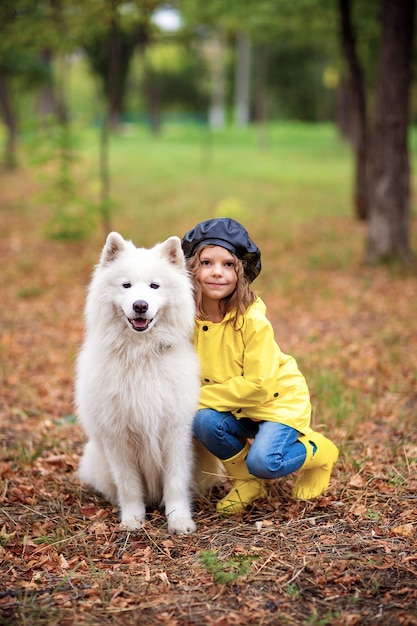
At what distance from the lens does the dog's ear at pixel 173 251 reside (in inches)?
135

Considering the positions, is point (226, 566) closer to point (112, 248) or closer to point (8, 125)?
point (112, 248)

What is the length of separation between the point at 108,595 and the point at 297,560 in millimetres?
927

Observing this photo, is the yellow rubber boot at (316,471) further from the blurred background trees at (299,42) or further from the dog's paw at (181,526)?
the blurred background trees at (299,42)

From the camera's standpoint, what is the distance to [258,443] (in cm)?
355

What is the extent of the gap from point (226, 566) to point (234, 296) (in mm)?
1409

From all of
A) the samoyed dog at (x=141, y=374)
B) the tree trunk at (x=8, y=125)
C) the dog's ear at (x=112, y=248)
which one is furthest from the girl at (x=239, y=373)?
the tree trunk at (x=8, y=125)

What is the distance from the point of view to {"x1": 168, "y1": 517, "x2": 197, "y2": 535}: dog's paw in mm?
3559

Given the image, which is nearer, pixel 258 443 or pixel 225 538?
pixel 225 538

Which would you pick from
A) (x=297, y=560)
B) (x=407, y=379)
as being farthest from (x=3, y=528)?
(x=407, y=379)

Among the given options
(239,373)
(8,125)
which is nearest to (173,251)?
(239,373)

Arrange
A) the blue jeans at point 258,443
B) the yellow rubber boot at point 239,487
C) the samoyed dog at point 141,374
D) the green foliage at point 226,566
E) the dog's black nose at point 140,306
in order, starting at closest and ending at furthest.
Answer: the green foliage at point 226,566 < the dog's black nose at point 140,306 < the samoyed dog at point 141,374 < the blue jeans at point 258,443 < the yellow rubber boot at point 239,487

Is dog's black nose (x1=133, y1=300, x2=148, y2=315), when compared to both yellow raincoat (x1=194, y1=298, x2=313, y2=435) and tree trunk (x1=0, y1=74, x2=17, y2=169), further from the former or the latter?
tree trunk (x1=0, y1=74, x2=17, y2=169)

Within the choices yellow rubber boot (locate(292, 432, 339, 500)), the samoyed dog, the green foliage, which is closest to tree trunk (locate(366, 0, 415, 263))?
yellow rubber boot (locate(292, 432, 339, 500))

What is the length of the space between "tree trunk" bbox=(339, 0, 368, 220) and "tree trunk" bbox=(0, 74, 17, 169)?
13.8 meters
